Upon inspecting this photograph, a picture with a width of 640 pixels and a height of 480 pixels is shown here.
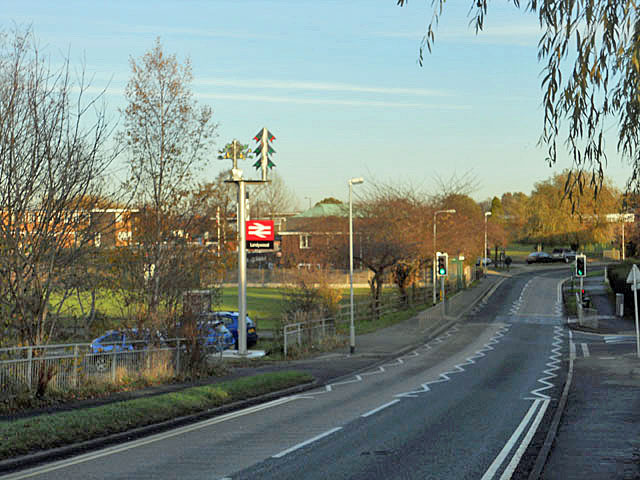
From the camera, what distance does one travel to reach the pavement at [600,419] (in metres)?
10.1

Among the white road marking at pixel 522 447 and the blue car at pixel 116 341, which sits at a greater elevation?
the blue car at pixel 116 341

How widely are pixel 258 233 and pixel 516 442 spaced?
50.0ft

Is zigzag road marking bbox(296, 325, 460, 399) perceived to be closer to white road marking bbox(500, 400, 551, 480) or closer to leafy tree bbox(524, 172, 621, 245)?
white road marking bbox(500, 400, 551, 480)

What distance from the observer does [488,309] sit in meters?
51.3

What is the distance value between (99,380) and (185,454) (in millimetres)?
6539

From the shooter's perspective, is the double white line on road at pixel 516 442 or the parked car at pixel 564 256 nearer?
the double white line on road at pixel 516 442

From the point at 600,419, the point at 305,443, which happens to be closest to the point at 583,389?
the point at 600,419

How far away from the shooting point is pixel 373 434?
1302cm

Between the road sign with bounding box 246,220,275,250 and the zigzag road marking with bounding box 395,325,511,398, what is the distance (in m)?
7.84

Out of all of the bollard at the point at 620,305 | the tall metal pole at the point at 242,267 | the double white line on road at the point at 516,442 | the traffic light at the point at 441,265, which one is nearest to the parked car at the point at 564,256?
the bollard at the point at 620,305

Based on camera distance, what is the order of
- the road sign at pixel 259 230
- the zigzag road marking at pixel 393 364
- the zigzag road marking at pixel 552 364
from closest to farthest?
the zigzag road marking at pixel 552 364, the zigzag road marking at pixel 393 364, the road sign at pixel 259 230

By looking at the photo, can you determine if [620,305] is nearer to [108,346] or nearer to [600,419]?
[600,419]

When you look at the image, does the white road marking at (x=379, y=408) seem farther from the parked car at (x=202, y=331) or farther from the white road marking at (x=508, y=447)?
the parked car at (x=202, y=331)

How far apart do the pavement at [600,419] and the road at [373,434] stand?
0.57 meters
